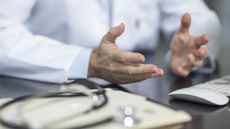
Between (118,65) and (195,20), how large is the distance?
59cm

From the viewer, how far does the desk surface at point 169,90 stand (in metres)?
0.64

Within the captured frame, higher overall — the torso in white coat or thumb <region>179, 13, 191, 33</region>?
the torso in white coat

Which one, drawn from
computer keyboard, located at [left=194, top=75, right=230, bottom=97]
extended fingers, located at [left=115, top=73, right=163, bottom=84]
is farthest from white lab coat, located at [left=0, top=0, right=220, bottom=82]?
computer keyboard, located at [left=194, top=75, right=230, bottom=97]

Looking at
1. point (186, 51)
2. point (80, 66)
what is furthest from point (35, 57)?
point (186, 51)

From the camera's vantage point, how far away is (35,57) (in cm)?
95

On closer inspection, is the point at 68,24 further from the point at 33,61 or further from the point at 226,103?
the point at 226,103

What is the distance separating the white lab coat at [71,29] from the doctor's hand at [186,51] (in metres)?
0.13

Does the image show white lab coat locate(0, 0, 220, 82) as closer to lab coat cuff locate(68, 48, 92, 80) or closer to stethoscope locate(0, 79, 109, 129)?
lab coat cuff locate(68, 48, 92, 80)

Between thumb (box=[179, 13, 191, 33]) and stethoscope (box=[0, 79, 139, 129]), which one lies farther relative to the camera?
thumb (box=[179, 13, 191, 33])

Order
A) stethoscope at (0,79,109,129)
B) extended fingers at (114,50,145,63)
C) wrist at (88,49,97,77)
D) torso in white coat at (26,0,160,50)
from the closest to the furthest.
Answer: stethoscope at (0,79,109,129)
extended fingers at (114,50,145,63)
wrist at (88,49,97,77)
torso in white coat at (26,0,160,50)

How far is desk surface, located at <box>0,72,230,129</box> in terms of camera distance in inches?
25.2

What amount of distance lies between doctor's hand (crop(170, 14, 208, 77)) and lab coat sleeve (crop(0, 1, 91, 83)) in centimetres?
29

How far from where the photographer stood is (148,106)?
1.75ft

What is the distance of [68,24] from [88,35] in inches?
2.8
